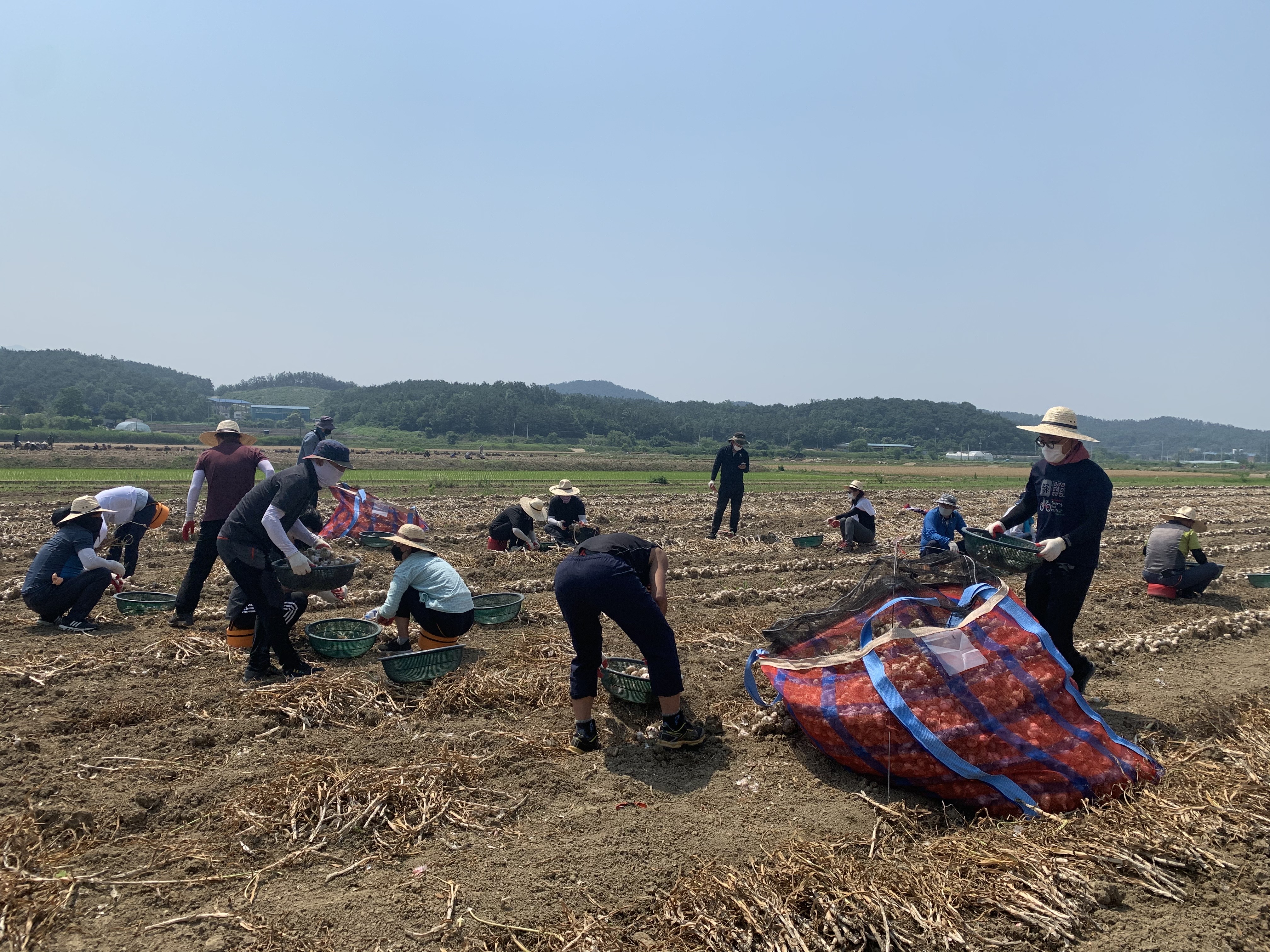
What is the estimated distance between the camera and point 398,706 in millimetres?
5375

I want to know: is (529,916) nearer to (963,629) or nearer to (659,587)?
(659,587)

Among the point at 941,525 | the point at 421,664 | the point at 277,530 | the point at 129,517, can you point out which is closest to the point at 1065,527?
the point at 941,525

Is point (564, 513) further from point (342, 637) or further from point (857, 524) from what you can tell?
point (342, 637)

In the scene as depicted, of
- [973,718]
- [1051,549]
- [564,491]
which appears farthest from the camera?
[564,491]

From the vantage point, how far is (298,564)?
5.68 m

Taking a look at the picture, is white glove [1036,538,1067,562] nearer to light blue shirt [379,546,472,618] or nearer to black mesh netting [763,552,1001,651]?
black mesh netting [763,552,1001,651]

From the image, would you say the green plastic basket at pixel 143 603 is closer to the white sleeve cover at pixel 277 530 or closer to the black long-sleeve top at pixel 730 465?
the white sleeve cover at pixel 277 530

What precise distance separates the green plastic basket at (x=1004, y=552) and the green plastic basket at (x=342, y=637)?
491 centimetres

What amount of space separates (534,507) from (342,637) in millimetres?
5084

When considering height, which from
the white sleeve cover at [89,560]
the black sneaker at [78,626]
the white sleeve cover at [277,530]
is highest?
the white sleeve cover at [277,530]

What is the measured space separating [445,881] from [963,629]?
2974 millimetres

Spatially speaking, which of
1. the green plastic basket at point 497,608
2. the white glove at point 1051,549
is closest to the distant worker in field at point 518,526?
the green plastic basket at point 497,608

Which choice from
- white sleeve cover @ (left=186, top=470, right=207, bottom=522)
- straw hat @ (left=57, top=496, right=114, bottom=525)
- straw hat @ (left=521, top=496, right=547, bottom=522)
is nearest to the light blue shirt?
white sleeve cover @ (left=186, top=470, right=207, bottom=522)

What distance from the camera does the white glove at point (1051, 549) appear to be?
5.14m
